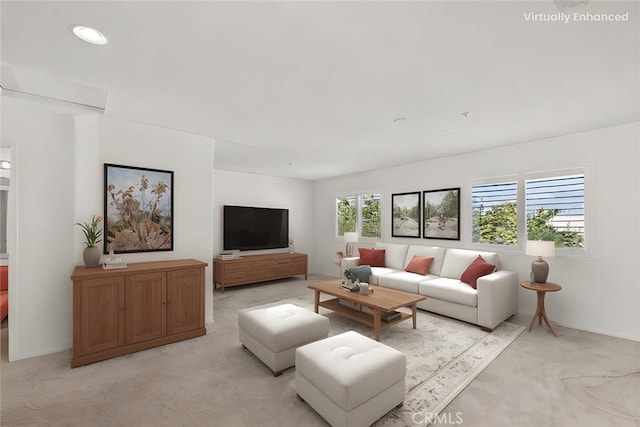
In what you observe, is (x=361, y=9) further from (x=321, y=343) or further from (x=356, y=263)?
(x=356, y=263)

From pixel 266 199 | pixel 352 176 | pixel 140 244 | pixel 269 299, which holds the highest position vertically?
pixel 352 176

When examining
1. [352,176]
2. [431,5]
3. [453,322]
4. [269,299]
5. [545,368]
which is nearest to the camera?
[431,5]

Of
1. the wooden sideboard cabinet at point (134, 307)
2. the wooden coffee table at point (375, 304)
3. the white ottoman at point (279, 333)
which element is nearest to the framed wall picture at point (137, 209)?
the wooden sideboard cabinet at point (134, 307)

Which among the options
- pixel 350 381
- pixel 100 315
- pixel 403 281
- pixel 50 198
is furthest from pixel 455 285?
pixel 50 198

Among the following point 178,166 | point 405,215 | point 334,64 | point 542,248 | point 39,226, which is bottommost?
point 542,248

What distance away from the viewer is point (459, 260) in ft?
14.5

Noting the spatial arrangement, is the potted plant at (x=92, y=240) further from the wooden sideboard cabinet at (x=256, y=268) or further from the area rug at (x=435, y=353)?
the area rug at (x=435, y=353)

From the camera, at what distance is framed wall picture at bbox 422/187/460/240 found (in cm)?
487

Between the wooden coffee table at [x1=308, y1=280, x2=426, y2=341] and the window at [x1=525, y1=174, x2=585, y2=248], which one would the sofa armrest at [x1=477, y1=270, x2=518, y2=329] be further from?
the window at [x1=525, y1=174, x2=585, y2=248]

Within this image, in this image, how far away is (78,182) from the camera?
304 centimetres

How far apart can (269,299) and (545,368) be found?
3.77 metres

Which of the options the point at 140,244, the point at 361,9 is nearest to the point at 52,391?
the point at 140,244
